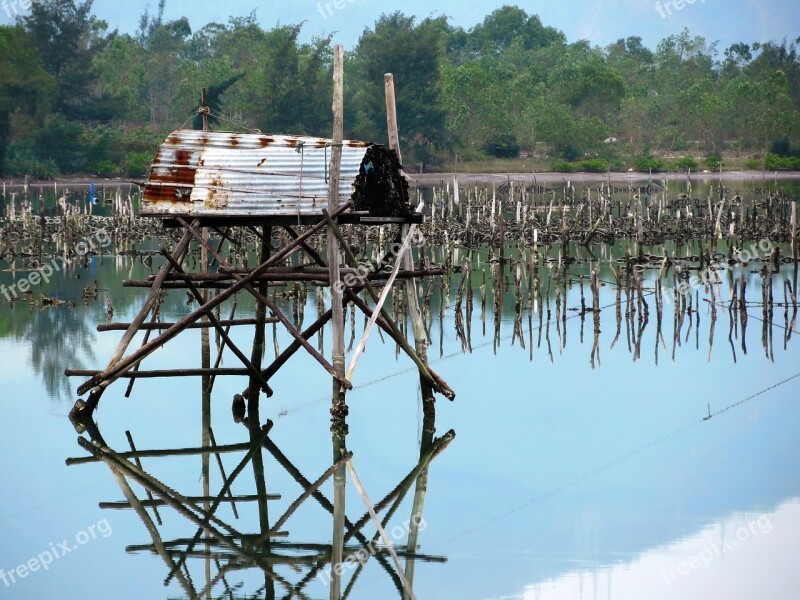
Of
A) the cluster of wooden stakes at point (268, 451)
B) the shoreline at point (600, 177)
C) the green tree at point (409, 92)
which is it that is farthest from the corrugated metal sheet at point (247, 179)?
the green tree at point (409, 92)

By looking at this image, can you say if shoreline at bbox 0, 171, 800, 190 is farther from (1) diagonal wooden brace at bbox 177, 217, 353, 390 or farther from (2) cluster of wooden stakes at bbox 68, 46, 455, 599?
(1) diagonal wooden brace at bbox 177, 217, 353, 390

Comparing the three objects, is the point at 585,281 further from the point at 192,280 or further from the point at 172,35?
the point at 172,35

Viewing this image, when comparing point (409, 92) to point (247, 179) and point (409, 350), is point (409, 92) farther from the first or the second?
point (247, 179)

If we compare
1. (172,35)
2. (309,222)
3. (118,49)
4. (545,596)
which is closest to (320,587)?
(545,596)

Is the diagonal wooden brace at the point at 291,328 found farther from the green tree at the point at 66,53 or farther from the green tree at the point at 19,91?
the green tree at the point at 66,53

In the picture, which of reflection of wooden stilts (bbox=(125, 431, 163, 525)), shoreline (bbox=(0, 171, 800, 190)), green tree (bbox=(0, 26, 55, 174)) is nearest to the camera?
reflection of wooden stilts (bbox=(125, 431, 163, 525))

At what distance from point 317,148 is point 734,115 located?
74883 millimetres

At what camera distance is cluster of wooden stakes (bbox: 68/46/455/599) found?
13266mm

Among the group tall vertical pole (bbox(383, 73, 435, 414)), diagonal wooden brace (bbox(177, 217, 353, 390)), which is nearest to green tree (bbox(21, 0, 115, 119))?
tall vertical pole (bbox(383, 73, 435, 414))

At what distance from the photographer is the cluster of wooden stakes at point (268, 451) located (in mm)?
13266

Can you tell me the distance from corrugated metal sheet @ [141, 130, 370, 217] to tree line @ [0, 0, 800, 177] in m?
49.7

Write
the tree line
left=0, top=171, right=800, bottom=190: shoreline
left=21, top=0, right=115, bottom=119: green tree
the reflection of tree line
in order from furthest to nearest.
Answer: left=21, top=0, right=115, bottom=119: green tree, left=0, top=171, right=800, bottom=190: shoreline, the tree line, the reflection of tree line

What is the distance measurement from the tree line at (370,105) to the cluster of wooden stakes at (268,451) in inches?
1946

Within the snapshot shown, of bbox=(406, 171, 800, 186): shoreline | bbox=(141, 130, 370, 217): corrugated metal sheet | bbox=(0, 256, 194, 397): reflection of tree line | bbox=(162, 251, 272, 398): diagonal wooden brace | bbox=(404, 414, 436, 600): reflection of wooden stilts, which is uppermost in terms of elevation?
bbox=(141, 130, 370, 217): corrugated metal sheet
